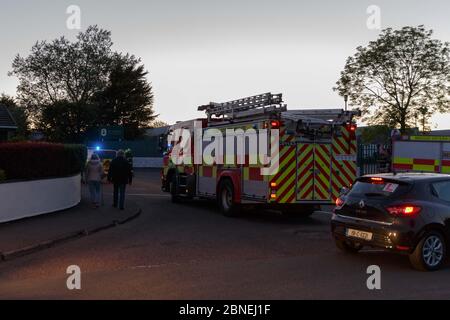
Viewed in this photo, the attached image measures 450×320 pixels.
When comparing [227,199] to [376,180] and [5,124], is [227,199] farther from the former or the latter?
[5,124]

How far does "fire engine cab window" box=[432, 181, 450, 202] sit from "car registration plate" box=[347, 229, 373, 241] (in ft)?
3.84

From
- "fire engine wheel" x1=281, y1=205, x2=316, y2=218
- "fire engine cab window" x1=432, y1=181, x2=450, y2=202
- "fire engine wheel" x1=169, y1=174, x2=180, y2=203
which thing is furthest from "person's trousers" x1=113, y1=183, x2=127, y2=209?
"fire engine cab window" x1=432, y1=181, x2=450, y2=202

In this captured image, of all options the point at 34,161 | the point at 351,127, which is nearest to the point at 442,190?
the point at 351,127

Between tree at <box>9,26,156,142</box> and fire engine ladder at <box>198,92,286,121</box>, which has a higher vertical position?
tree at <box>9,26,156,142</box>

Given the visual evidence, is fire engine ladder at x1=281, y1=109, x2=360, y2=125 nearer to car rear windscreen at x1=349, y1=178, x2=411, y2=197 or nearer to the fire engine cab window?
car rear windscreen at x1=349, y1=178, x2=411, y2=197

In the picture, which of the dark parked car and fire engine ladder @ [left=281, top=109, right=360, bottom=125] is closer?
the dark parked car

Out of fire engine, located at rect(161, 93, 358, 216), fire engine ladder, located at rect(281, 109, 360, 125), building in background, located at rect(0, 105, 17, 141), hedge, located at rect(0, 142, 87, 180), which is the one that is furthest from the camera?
building in background, located at rect(0, 105, 17, 141)

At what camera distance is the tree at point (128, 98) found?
211ft

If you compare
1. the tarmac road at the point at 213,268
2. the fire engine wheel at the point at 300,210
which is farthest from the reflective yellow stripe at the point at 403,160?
the tarmac road at the point at 213,268

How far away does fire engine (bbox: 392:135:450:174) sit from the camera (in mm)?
20297

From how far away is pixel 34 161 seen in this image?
51.3ft

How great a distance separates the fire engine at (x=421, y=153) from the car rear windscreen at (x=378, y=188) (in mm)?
11654

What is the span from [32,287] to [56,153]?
9.43 meters
